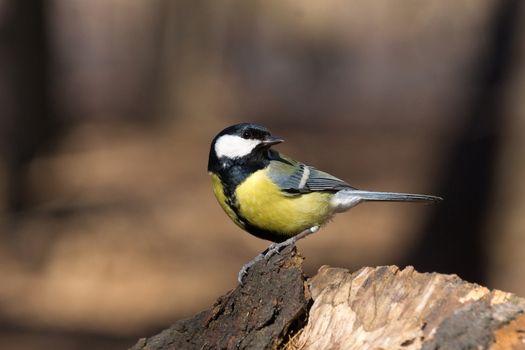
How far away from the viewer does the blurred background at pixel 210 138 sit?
7465 millimetres

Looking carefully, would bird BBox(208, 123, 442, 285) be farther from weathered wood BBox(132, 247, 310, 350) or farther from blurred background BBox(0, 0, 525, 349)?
blurred background BBox(0, 0, 525, 349)

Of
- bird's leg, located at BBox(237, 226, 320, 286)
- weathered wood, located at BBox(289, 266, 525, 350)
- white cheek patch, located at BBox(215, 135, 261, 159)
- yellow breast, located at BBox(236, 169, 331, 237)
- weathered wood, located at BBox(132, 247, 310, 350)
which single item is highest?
white cheek patch, located at BBox(215, 135, 261, 159)

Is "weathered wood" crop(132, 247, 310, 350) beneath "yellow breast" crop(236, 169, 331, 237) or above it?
beneath

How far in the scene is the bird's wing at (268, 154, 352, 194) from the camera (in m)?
4.22

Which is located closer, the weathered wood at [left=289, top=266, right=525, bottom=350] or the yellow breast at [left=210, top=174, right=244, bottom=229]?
the weathered wood at [left=289, top=266, right=525, bottom=350]

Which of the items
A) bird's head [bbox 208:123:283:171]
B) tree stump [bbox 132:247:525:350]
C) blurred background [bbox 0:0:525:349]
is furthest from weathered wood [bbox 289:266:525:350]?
blurred background [bbox 0:0:525:349]

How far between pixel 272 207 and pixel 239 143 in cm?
39

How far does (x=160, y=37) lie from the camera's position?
12578 mm

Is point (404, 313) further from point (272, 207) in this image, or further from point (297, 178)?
point (297, 178)

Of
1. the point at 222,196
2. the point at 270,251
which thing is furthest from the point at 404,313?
the point at 222,196

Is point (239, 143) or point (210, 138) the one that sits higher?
point (210, 138)

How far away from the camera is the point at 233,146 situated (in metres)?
4.18

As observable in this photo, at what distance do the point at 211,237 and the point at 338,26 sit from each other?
7.40m

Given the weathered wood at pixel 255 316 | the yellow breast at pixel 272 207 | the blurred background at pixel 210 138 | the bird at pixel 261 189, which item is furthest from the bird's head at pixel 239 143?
the blurred background at pixel 210 138
